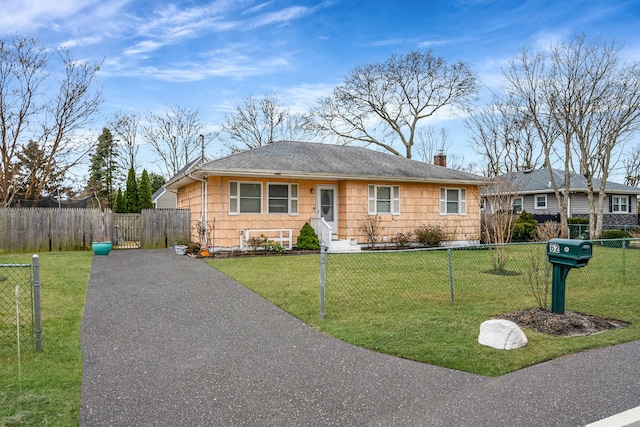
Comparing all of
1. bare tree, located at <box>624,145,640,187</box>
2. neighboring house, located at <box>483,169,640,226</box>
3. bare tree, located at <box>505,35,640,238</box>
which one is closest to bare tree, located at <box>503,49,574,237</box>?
bare tree, located at <box>505,35,640,238</box>

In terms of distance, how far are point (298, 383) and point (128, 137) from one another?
1446 inches

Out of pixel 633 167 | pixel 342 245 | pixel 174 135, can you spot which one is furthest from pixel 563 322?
pixel 633 167

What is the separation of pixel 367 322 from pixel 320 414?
268 centimetres

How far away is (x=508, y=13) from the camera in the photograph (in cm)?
1261

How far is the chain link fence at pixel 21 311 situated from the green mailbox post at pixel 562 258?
245 inches

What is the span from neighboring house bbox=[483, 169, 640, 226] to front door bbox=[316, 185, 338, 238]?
622 inches

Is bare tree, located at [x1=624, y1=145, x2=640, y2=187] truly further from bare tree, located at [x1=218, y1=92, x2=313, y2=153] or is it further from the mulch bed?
the mulch bed

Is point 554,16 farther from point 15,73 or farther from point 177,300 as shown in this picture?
point 15,73

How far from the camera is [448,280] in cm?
927

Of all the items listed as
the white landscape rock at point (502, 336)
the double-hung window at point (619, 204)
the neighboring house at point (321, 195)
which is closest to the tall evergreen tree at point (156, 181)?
the neighboring house at point (321, 195)

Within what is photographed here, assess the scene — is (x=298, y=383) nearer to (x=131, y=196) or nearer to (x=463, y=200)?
(x=463, y=200)

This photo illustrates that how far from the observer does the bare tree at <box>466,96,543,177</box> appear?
3155 cm

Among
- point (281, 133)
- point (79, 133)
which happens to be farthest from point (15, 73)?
point (281, 133)

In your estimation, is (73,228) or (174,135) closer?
(73,228)
